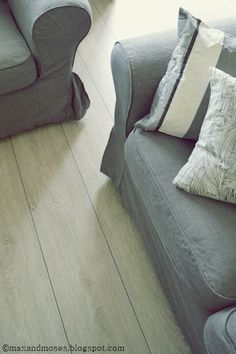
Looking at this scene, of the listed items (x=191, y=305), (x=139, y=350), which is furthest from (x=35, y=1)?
(x=139, y=350)

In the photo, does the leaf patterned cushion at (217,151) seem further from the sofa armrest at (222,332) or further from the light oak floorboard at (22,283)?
the light oak floorboard at (22,283)

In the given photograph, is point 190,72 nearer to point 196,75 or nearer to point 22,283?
point 196,75

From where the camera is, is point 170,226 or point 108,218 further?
point 108,218

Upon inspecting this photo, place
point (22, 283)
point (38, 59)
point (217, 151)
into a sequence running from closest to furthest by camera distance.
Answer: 1. point (217, 151)
2. point (22, 283)
3. point (38, 59)

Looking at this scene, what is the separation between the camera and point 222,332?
87 cm

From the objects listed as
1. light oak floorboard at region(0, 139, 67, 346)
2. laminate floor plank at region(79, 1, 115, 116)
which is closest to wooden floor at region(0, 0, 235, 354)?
light oak floorboard at region(0, 139, 67, 346)

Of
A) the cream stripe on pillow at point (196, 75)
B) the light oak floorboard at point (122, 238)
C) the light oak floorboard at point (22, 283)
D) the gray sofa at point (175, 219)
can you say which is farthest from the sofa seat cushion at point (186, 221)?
the light oak floorboard at point (22, 283)

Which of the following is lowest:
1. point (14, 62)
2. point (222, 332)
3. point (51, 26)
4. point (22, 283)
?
point (22, 283)

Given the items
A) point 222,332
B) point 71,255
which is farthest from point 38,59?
point 222,332

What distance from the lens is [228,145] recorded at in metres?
1.00

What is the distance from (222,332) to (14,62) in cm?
115

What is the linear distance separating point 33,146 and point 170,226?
0.89 metres

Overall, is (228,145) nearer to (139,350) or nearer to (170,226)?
(170,226)

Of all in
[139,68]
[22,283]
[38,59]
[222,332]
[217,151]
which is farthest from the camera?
[38,59]
